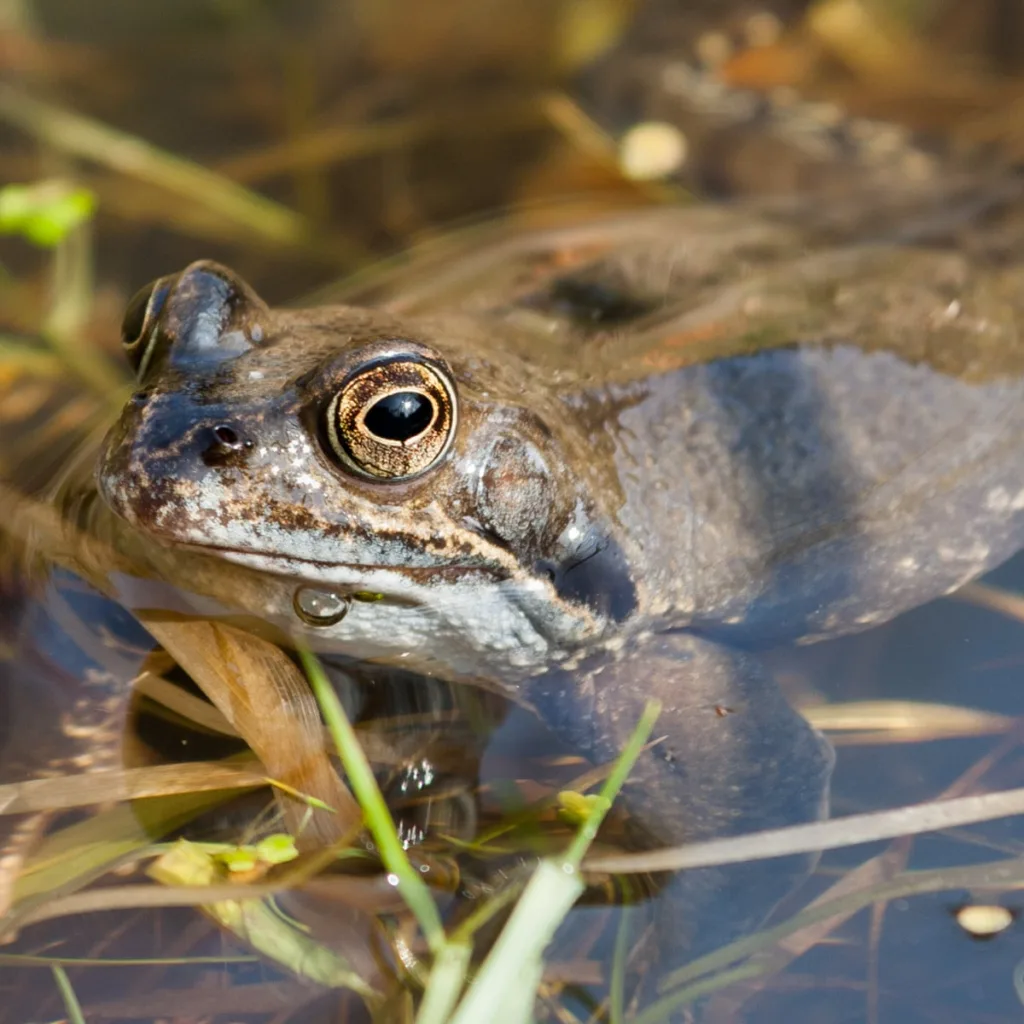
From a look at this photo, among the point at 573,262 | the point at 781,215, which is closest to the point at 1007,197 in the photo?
the point at 781,215

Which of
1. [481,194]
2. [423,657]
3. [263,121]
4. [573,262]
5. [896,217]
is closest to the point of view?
[423,657]

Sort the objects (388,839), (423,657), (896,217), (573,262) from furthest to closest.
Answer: (896,217) → (573,262) → (423,657) → (388,839)

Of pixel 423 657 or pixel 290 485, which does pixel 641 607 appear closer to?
pixel 423 657

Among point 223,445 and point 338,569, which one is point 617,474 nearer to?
point 338,569

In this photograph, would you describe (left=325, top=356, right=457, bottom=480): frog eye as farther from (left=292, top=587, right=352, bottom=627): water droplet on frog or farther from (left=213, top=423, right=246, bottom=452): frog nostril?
(left=292, top=587, right=352, bottom=627): water droplet on frog

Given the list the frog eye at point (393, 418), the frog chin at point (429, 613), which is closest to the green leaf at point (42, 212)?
the frog chin at point (429, 613)

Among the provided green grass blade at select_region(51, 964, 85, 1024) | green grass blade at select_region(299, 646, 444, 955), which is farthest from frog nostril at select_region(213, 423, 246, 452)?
green grass blade at select_region(51, 964, 85, 1024)
